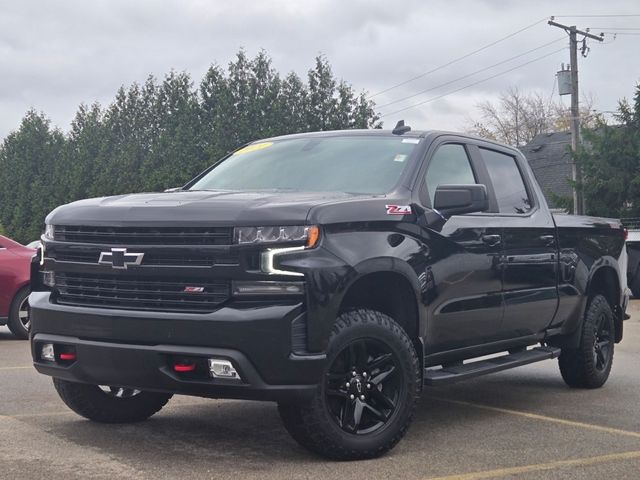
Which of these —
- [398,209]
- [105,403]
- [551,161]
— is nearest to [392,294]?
[398,209]

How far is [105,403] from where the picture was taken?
6.58 meters

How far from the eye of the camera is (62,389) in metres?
6.46

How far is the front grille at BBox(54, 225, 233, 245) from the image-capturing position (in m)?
5.34

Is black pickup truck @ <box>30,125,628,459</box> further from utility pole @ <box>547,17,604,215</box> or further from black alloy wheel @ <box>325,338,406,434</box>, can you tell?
utility pole @ <box>547,17,604,215</box>

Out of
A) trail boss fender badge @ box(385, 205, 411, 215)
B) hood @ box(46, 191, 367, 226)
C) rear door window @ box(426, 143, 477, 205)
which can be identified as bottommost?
trail boss fender badge @ box(385, 205, 411, 215)

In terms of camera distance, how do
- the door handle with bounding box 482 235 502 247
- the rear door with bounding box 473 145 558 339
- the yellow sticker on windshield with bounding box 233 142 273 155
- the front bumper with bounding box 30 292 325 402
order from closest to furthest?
the front bumper with bounding box 30 292 325 402 → the door handle with bounding box 482 235 502 247 → the rear door with bounding box 473 145 558 339 → the yellow sticker on windshield with bounding box 233 142 273 155

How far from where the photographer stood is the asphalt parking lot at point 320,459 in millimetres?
5375

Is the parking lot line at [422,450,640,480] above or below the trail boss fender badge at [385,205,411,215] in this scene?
below

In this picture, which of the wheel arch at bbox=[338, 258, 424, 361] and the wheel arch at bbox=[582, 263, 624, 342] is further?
the wheel arch at bbox=[582, 263, 624, 342]

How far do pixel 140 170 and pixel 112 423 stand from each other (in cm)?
5736

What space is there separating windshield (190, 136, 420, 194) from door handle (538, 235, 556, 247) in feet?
4.57

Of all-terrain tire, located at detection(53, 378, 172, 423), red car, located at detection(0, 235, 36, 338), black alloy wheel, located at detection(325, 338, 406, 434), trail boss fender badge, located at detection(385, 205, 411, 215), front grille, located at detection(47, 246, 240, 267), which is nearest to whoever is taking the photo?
front grille, located at detection(47, 246, 240, 267)

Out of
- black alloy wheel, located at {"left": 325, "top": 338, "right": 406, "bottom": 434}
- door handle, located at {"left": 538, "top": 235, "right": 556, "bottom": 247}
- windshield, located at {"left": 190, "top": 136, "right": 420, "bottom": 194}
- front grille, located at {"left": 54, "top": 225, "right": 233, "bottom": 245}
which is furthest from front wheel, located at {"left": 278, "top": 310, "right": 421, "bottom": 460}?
door handle, located at {"left": 538, "top": 235, "right": 556, "bottom": 247}

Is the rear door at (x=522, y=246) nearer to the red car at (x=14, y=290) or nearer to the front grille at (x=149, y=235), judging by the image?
the front grille at (x=149, y=235)
